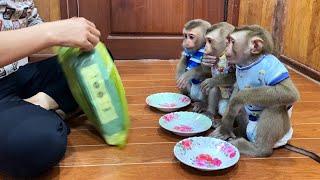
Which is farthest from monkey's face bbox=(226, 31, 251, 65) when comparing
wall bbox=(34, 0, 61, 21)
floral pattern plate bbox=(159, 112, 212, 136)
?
wall bbox=(34, 0, 61, 21)

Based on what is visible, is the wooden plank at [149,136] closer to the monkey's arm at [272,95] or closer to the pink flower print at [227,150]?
the pink flower print at [227,150]

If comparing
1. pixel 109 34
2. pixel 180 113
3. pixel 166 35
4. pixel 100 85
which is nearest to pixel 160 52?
pixel 166 35

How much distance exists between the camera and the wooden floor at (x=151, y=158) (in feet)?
3.13

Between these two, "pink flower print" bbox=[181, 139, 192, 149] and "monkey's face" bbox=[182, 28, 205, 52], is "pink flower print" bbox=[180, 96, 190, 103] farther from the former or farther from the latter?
"pink flower print" bbox=[181, 139, 192, 149]

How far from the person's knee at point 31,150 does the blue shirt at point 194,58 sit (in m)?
0.63

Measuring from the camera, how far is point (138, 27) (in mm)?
2121

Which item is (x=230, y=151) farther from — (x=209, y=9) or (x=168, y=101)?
(x=209, y=9)

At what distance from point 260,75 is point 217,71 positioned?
24 centimetres

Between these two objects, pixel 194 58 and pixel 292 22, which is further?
pixel 292 22

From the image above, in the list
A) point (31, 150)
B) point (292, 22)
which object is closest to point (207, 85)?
point (31, 150)

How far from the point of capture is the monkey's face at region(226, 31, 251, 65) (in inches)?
39.5

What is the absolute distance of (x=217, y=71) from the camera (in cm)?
122

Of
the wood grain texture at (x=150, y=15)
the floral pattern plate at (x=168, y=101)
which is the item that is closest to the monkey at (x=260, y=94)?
the floral pattern plate at (x=168, y=101)

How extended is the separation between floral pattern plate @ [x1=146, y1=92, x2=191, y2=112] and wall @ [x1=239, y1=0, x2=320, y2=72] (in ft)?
2.48
